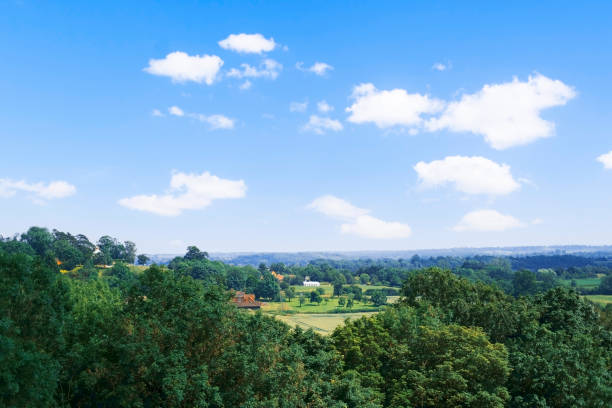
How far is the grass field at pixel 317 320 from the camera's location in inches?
3329

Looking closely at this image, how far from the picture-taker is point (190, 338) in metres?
20.2

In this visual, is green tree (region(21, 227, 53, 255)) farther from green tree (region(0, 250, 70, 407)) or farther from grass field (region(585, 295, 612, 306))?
grass field (region(585, 295, 612, 306))

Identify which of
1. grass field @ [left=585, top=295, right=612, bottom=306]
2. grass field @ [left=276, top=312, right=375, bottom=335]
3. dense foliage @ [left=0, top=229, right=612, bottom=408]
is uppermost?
dense foliage @ [left=0, top=229, right=612, bottom=408]

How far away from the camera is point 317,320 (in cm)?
9538

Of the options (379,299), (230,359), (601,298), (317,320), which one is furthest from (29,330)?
(601,298)

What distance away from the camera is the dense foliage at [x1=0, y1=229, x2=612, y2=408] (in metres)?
17.9

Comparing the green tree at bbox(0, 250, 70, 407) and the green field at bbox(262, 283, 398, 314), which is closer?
the green tree at bbox(0, 250, 70, 407)

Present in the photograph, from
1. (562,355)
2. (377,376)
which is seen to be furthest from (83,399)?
(562,355)

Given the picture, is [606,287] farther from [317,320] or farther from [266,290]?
[266,290]

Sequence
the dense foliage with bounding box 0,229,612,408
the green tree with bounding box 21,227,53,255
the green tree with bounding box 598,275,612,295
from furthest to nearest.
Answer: the green tree with bounding box 598,275,612,295
the green tree with bounding box 21,227,53,255
the dense foliage with bounding box 0,229,612,408

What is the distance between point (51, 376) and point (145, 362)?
3352mm

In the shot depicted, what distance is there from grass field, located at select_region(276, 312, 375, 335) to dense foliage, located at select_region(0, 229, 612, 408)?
53465 mm

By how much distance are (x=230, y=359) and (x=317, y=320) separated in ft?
256

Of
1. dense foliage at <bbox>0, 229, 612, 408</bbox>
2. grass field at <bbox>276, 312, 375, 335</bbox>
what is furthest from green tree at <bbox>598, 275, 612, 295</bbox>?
dense foliage at <bbox>0, 229, 612, 408</bbox>
